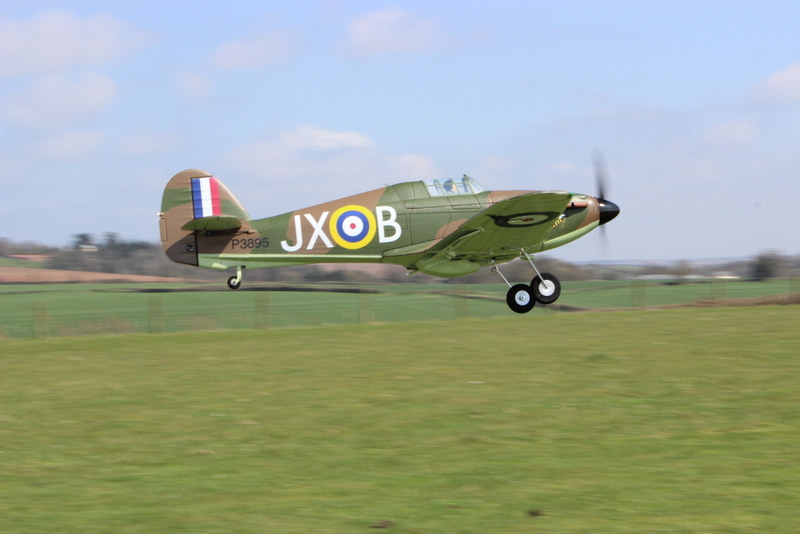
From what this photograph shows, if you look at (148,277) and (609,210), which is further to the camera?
(148,277)

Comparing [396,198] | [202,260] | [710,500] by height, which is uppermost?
[396,198]

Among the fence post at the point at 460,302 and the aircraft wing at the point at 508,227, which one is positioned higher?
the aircraft wing at the point at 508,227

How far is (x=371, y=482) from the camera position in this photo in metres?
7.94

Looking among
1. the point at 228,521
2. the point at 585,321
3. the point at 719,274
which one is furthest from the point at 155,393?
the point at 719,274

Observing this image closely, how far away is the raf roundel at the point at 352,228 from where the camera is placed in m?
17.1

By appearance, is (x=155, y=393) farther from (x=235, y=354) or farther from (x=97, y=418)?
(x=235, y=354)

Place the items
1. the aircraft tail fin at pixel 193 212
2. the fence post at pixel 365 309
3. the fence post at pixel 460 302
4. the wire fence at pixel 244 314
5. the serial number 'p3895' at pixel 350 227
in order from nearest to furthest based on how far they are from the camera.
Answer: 1. the aircraft tail fin at pixel 193 212
2. the serial number 'p3895' at pixel 350 227
3. the wire fence at pixel 244 314
4. the fence post at pixel 365 309
5. the fence post at pixel 460 302

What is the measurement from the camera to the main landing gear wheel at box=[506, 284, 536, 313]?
17312 millimetres

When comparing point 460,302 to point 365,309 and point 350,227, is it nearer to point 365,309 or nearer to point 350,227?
point 365,309

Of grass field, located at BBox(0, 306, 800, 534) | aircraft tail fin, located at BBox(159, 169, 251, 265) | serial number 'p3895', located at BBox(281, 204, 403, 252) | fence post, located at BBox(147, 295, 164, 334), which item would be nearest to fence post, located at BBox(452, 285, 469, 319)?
fence post, located at BBox(147, 295, 164, 334)

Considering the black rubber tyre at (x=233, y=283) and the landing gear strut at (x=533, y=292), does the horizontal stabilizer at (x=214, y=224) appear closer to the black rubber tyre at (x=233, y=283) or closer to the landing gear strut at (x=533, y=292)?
the black rubber tyre at (x=233, y=283)

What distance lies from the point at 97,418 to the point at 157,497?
17.6 feet

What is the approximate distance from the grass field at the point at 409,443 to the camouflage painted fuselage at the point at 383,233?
8.90ft

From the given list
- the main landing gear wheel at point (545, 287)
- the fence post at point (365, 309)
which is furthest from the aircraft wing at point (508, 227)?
the fence post at point (365, 309)
